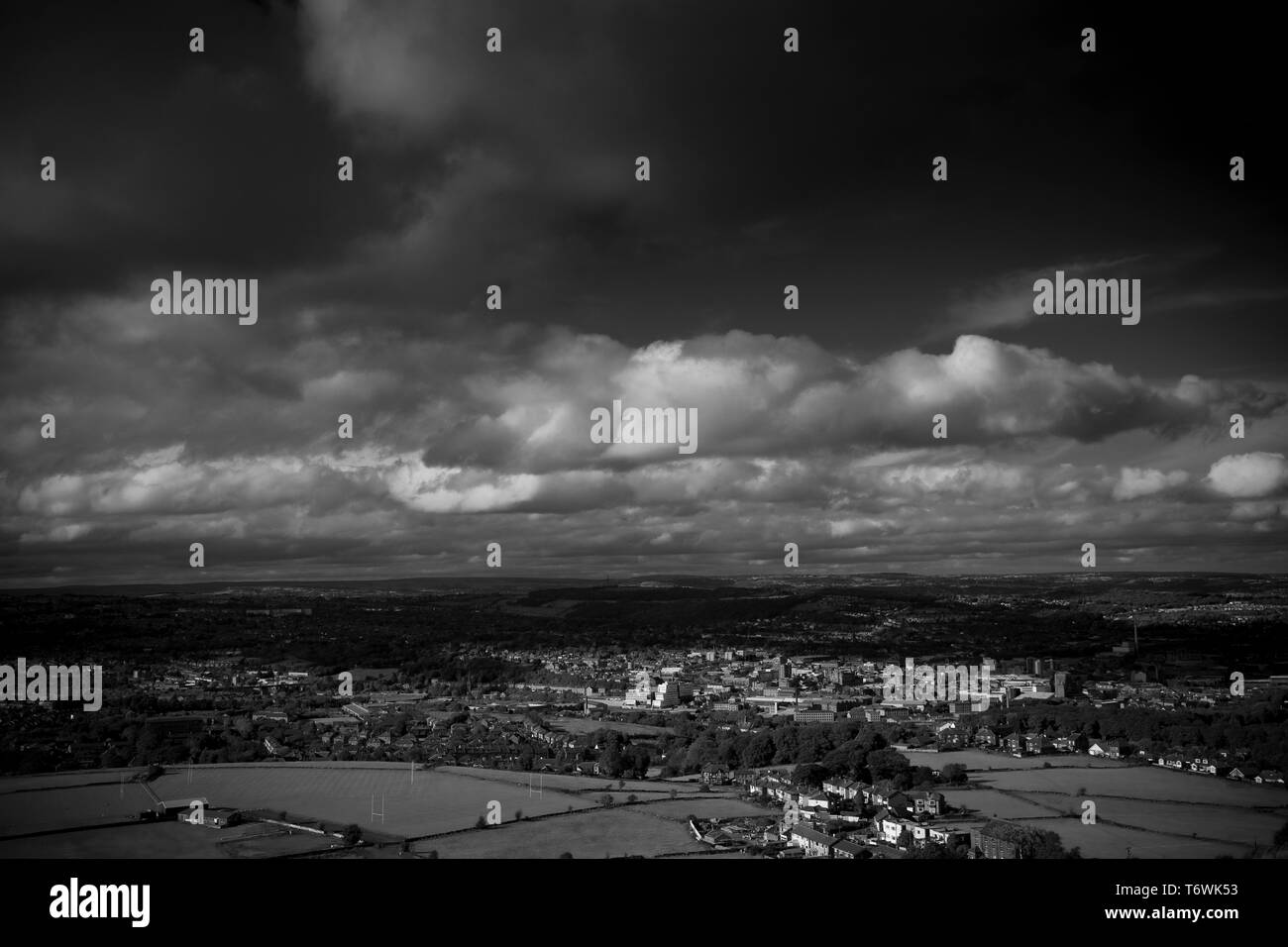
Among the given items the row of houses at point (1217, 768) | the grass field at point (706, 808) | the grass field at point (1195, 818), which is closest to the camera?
the grass field at point (1195, 818)

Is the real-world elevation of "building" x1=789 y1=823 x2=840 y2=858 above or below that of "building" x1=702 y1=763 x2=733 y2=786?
above

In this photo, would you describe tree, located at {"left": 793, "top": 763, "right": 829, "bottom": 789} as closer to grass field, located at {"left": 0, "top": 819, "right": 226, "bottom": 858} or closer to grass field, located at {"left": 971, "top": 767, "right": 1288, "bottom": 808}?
grass field, located at {"left": 971, "top": 767, "right": 1288, "bottom": 808}

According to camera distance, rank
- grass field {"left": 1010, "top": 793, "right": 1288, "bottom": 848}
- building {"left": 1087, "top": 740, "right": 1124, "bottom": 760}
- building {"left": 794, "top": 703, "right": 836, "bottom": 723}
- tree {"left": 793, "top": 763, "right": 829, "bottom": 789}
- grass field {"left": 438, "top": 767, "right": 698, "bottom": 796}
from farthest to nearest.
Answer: building {"left": 794, "top": 703, "right": 836, "bottom": 723} → building {"left": 1087, "top": 740, "right": 1124, "bottom": 760} → grass field {"left": 438, "top": 767, "right": 698, "bottom": 796} → tree {"left": 793, "top": 763, "right": 829, "bottom": 789} → grass field {"left": 1010, "top": 793, "right": 1288, "bottom": 848}

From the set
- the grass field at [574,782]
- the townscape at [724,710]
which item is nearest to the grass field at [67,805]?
the townscape at [724,710]

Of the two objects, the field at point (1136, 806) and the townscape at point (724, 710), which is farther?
the townscape at point (724, 710)

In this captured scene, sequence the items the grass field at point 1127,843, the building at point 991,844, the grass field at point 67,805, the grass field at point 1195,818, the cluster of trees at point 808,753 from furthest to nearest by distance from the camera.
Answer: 1. the cluster of trees at point 808,753
2. the grass field at point 67,805
3. the grass field at point 1195,818
4. the building at point 991,844
5. the grass field at point 1127,843

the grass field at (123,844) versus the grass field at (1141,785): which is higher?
the grass field at (123,844)

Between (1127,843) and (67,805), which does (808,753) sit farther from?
(67,805)

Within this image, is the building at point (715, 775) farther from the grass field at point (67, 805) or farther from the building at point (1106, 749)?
the grass field at point (67, 805)

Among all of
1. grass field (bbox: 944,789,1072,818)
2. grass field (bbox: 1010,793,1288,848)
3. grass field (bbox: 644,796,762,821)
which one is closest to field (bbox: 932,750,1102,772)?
grass field (bbox: 944,789,1072,818)
